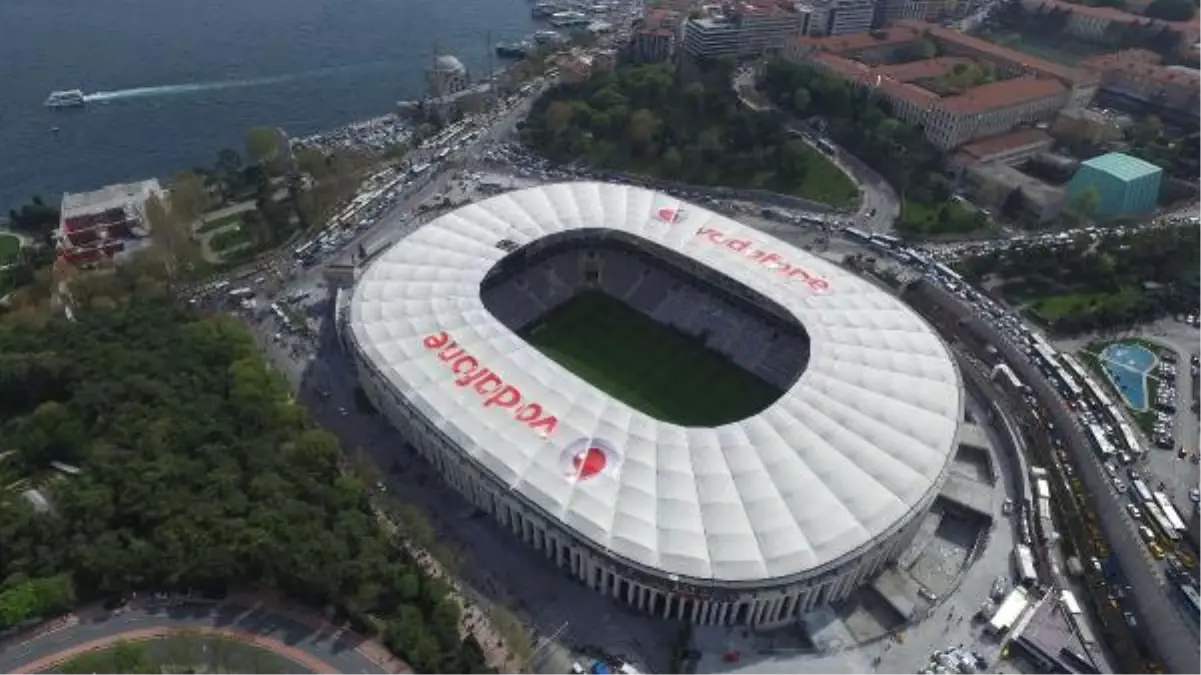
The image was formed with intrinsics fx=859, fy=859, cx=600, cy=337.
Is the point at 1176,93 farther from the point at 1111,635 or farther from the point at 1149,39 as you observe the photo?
the point at 1111,635

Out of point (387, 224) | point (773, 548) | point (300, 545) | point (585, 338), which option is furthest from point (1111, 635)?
point (387, 224)

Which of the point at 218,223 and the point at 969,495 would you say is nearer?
the point at 969,495

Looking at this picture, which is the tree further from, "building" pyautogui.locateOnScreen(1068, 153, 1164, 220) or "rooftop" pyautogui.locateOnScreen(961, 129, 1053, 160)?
"building" pyautogui.locateOnScreen(1068, 153, 1164, 220)

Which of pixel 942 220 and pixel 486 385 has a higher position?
pixel 486 385

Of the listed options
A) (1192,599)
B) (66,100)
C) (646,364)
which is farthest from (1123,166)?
(66,100)

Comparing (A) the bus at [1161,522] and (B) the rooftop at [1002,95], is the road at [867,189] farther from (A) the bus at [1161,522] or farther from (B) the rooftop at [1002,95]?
(A) the bus at [1161,522]

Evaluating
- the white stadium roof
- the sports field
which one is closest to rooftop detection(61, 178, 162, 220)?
the white stadium roof

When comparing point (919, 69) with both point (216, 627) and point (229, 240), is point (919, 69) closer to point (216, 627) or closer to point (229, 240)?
point (229, 240)
